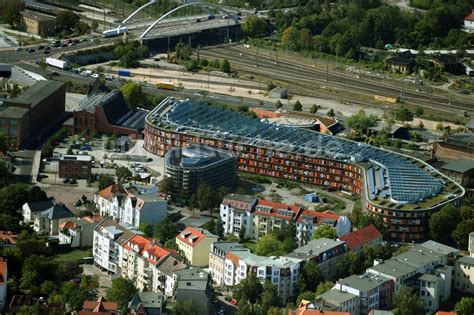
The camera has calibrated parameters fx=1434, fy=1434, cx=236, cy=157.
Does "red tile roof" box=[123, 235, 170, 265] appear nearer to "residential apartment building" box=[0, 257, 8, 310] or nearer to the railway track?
"residential apartment building" box=[0, 257, 8, 310]

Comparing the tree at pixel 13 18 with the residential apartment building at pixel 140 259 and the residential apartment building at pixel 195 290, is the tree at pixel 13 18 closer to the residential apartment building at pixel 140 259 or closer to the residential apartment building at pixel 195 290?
the residential apartment building at pixel 140 259

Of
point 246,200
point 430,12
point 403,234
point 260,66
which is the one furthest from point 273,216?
point 430,12

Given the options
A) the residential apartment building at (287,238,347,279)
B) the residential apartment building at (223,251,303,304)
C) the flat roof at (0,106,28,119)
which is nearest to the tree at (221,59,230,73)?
the flat roof at (0,106,28,119)

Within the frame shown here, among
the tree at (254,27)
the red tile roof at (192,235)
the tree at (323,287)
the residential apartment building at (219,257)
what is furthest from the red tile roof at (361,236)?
the tree at (254,27)

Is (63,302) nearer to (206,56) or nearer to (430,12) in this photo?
(206,56)

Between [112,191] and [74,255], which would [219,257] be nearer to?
[74,255]

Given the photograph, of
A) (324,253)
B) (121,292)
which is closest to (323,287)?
(324,253)
